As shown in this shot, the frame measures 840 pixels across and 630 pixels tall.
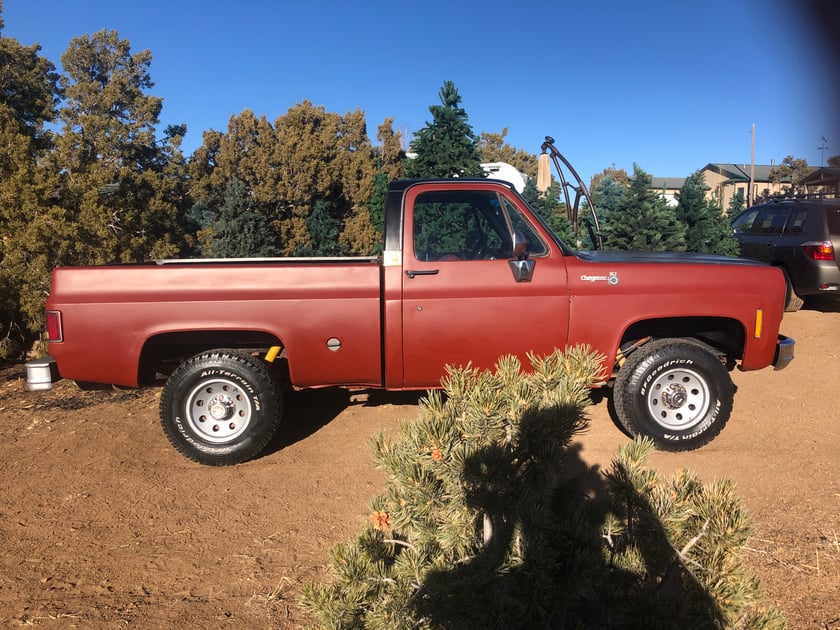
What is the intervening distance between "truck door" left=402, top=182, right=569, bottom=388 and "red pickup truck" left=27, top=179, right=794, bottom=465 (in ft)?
0.03

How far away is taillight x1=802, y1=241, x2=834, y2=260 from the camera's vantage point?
844 centimetres

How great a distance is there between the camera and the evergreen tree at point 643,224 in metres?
9.69

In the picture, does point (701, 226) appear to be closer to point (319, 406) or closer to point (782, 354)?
point (782, 354)

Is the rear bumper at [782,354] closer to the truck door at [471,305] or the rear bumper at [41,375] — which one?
the truck door at [471,305]

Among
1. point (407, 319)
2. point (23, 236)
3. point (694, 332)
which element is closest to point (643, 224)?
point (694, 332)

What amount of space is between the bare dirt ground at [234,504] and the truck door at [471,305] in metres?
0.80

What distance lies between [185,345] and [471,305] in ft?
7.72

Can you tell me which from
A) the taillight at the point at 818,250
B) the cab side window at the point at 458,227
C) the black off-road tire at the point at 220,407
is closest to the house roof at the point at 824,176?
the cab side window at the point at 458,227

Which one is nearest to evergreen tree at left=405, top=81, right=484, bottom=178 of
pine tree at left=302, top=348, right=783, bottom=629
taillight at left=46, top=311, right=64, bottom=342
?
taillight at left=46, top=311, right=64, bottom=342

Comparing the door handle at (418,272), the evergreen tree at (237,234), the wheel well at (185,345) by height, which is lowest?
the wheel well at (185,345)

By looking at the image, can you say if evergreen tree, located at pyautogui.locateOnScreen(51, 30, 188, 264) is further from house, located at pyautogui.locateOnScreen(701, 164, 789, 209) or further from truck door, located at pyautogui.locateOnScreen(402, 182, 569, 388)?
house, located at pyautogui.locateOnScreen(701, 164, 789, 209)

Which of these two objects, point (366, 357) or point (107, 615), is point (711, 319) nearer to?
point (366, 357)

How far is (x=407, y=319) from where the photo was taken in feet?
14.4

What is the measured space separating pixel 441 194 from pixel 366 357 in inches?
56.4
